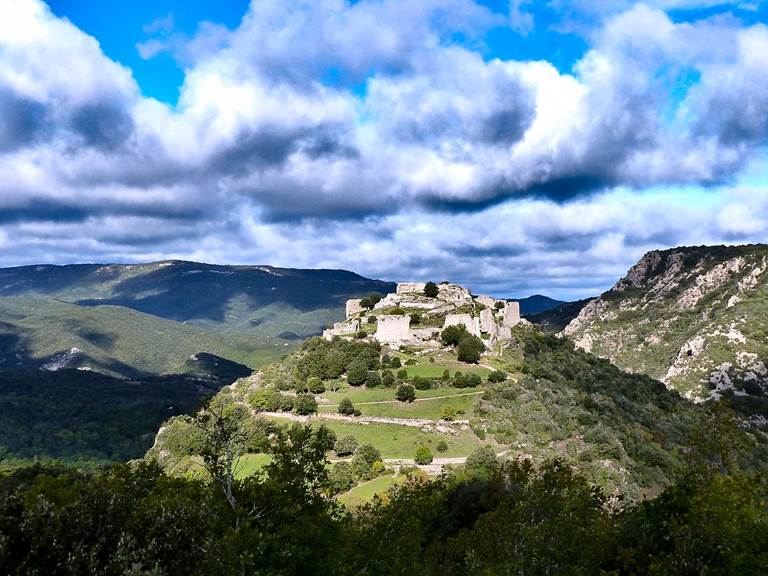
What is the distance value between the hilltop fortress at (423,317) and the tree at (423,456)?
3500cm

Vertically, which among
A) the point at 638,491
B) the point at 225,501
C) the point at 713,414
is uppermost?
the point at 713,414

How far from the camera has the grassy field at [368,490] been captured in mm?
52594

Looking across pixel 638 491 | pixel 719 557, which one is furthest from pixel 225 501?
pixel 638 491

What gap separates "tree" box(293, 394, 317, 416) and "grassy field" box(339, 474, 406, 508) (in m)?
19.3

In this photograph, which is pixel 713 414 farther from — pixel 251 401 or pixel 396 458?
pixel 251 401

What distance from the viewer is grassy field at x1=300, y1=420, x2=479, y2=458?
6250cm

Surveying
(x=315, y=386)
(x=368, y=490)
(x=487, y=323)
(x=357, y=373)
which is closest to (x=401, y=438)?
(x=368, y=490)

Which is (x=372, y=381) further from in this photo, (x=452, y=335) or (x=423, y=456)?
(x=423, y=456)

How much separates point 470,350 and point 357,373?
18.7 m

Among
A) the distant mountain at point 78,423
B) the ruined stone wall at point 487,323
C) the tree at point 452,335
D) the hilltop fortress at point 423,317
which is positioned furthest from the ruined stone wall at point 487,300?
the distant mountain at point 78,423

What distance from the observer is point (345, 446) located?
63094 millimetres

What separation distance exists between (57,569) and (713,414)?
30.4 meters

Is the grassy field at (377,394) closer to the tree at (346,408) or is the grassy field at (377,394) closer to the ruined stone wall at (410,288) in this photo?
the tree at (346,408)

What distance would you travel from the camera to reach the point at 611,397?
301 ft
